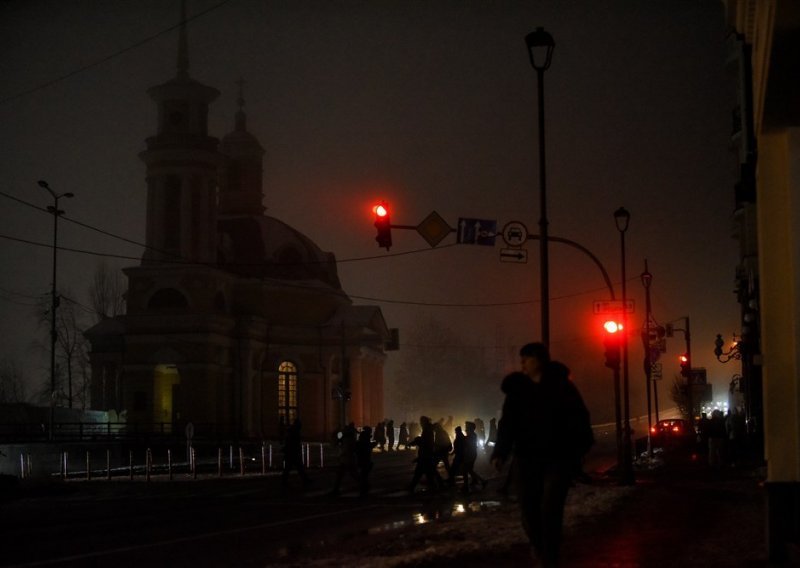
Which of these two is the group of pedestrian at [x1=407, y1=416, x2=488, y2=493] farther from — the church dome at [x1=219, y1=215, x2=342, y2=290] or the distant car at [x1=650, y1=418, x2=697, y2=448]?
the church dome at [x1=219, y1=215, x2=342, y2=290]

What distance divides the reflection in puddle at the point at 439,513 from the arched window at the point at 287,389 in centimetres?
5880

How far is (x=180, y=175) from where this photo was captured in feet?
235

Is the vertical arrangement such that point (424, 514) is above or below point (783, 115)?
below

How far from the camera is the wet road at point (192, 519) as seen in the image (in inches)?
542

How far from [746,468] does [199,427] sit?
44.2 metres

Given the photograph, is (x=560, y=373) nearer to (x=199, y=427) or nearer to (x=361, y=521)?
(x=361, y=521)

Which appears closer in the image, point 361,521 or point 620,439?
point 361,521

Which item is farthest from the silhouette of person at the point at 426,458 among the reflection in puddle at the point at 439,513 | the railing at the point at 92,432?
the railing at the point at 92,432

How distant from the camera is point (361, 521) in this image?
1839cm

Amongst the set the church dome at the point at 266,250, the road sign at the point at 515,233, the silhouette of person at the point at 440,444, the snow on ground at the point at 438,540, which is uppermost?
the church dome at the point at 266,250

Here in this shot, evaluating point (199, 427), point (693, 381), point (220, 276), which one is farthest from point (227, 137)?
point (693, 381)

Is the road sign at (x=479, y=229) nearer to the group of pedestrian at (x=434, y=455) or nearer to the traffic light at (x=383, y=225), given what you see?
the traffic light at (x=383, y=225)

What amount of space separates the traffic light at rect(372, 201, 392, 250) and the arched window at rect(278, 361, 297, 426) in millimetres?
55151

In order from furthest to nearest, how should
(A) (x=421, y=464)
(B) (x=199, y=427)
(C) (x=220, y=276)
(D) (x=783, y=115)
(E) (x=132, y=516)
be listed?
1. (C) (x=220, y=276)
2. (B) (x=199, y=427)
3. (A) (x=421, y=464)
4. (E) (x=132, y=516)
5. (D) (x=783, y=115)
